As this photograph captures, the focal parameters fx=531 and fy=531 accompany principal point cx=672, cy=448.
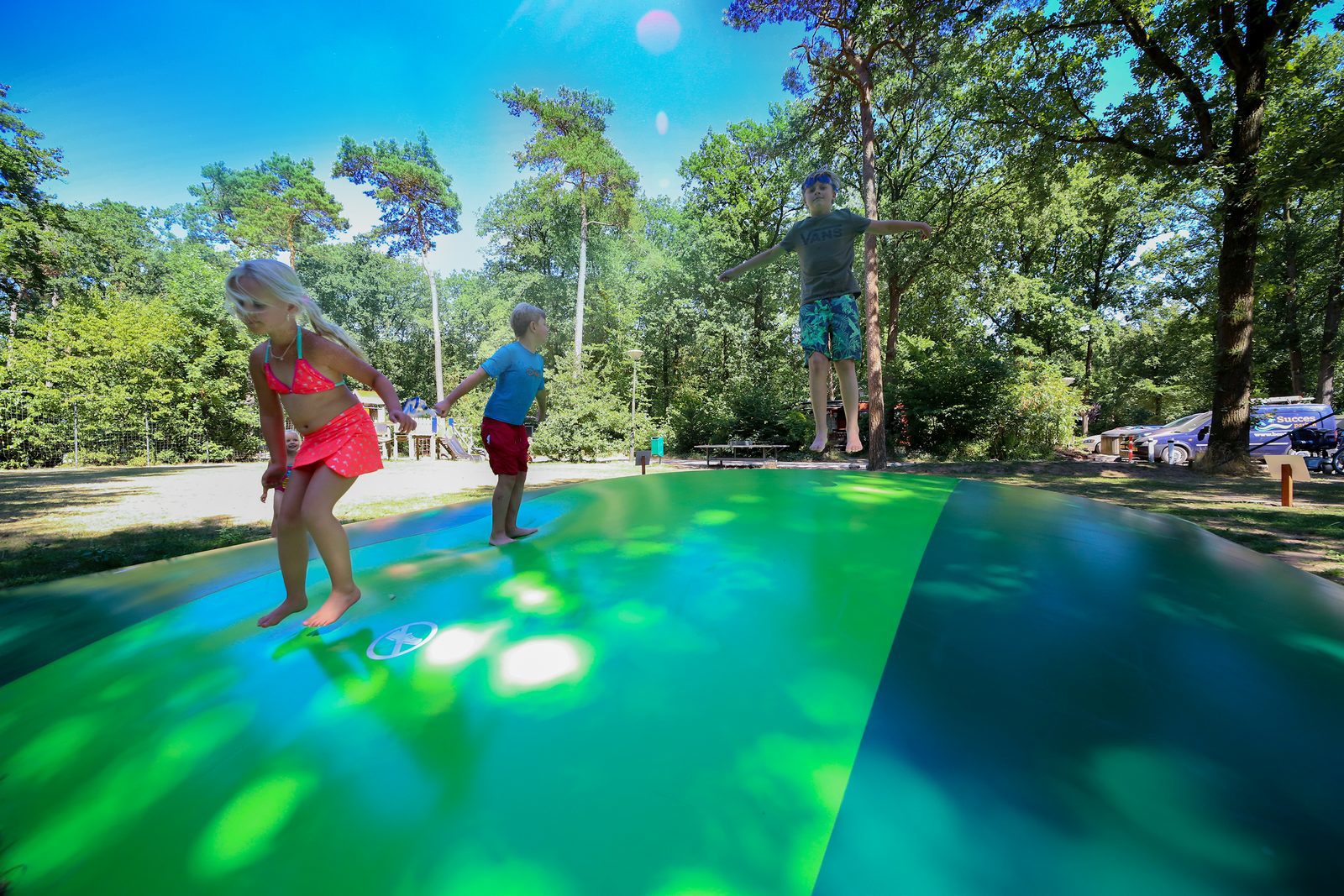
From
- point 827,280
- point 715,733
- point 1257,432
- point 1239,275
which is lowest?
point 715,733

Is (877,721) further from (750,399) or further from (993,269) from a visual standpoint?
(993,269)

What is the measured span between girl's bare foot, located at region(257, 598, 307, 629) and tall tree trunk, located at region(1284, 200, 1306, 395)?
3416 cm

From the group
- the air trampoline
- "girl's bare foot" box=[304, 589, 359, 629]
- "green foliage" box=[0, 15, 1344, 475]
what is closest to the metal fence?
"green foliage" box=[0, 15, 1344, 475]

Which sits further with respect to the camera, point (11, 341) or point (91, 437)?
point (91, 437)

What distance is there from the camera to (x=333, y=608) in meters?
2.16

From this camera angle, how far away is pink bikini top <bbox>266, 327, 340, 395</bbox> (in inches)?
88.7

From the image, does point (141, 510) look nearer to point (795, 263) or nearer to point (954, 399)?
point (954, 399)

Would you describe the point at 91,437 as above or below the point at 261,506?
above

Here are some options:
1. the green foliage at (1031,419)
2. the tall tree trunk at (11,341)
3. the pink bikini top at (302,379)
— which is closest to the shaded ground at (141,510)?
the tall tree trunk at (11,341)

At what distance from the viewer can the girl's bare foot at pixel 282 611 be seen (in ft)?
7.09

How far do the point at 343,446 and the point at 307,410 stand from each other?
8.2 inches

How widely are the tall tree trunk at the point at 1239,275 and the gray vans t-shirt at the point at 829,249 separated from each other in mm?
11260

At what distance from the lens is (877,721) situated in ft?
4.59

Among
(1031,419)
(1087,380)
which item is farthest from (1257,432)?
(1087,380)
